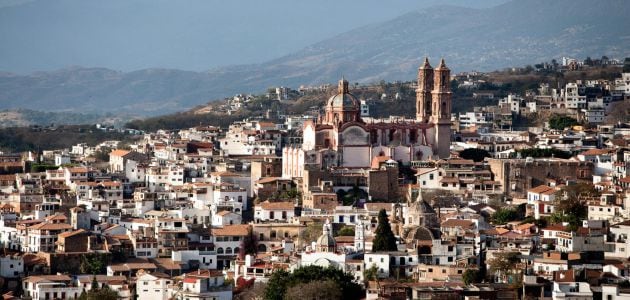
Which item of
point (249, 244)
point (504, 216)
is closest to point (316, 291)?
point (249, 244)

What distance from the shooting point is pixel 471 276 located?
135 ft

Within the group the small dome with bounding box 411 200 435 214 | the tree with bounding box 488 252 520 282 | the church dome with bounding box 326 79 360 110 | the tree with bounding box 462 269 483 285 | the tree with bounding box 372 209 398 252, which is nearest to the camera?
the tree with bounding box 462 269 483 285

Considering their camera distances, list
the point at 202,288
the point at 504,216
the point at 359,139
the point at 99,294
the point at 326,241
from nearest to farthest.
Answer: the point at 99,294
the point at 202,288
the point at 326,241
the point at 504,216
the point at 359,139

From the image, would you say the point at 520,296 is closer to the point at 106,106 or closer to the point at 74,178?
the point at 74,178

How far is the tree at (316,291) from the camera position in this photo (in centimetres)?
3912

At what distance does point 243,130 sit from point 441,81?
1010cm

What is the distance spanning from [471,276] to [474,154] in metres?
18.1

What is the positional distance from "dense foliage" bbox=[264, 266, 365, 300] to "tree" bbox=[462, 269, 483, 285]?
2.58m

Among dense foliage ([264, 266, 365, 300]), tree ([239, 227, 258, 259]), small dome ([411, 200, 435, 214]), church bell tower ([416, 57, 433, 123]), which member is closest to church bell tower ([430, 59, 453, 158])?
church bell tower ([416, 57, 433, 123])

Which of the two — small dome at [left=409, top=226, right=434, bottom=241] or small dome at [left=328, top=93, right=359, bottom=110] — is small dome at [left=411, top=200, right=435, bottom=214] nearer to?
small dome at [left=409, top=226, right=434, bottom=241]

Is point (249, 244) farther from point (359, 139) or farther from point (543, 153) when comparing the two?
point (543, 153)

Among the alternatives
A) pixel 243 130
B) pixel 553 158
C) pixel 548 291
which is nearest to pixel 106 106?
pixel 243 130

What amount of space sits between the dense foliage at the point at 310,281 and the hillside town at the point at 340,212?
19 cm

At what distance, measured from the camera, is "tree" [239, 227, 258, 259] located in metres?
48.2
